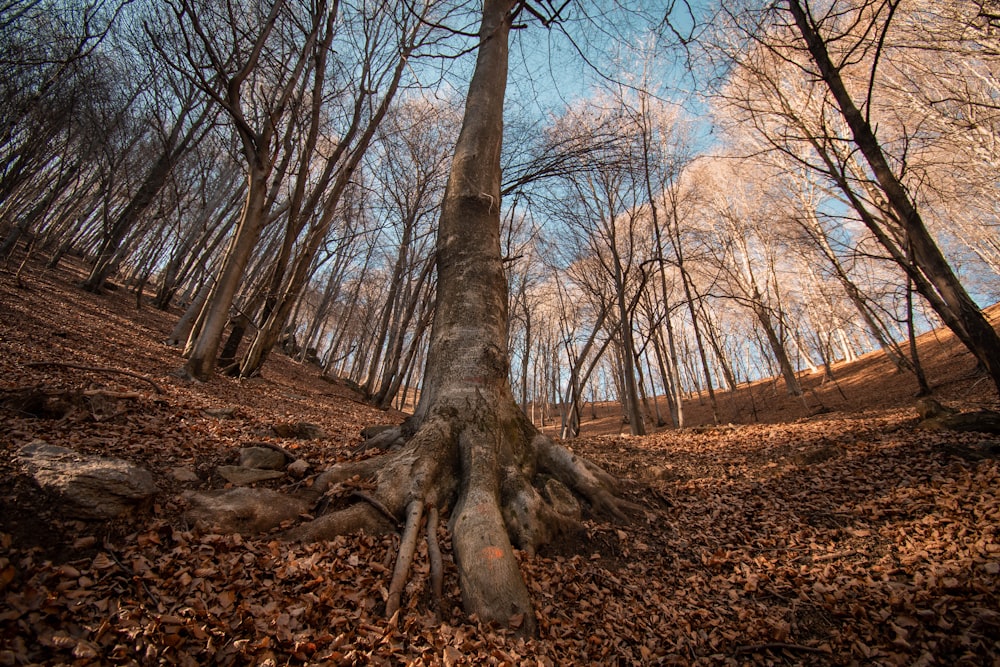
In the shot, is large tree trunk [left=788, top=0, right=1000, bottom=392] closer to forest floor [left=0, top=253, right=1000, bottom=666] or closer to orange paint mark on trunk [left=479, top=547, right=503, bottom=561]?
forest floor [left=0, top=253, right=1000, bottom=666]

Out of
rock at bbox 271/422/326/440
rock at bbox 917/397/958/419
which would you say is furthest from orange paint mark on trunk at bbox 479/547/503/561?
rock at bbox 917/397/958/419

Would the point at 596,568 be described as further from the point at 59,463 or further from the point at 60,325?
the point at 60,325

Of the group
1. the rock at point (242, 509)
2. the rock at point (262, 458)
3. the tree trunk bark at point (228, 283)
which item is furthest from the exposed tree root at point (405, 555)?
the tree trunk bark at point (228, 283)

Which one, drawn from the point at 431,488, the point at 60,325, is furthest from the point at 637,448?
the point at 60,325

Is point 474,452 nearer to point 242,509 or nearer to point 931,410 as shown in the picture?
point 242,509

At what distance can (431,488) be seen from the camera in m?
2.78

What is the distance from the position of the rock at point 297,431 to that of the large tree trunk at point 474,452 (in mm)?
1162

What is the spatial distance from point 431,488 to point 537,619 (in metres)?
A: 1.07

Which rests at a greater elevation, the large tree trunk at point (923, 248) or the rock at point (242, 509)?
the large tree trunk at point (923, 248)

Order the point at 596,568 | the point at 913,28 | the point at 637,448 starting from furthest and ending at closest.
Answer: the point at 913,28, the point at 637,448, the point at 596,568

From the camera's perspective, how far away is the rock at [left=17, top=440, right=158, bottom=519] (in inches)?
77.4

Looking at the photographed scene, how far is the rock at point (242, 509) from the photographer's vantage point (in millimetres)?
2279

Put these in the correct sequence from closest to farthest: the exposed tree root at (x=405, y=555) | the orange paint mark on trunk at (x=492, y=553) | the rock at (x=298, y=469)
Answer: the exposed tree root at (x=405, y=555)
the orange paint mark on trunk at (x=492, y=553)
the rock at (x=298, y=469)

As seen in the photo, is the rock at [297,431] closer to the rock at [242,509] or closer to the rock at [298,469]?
the rock at [298,469]
